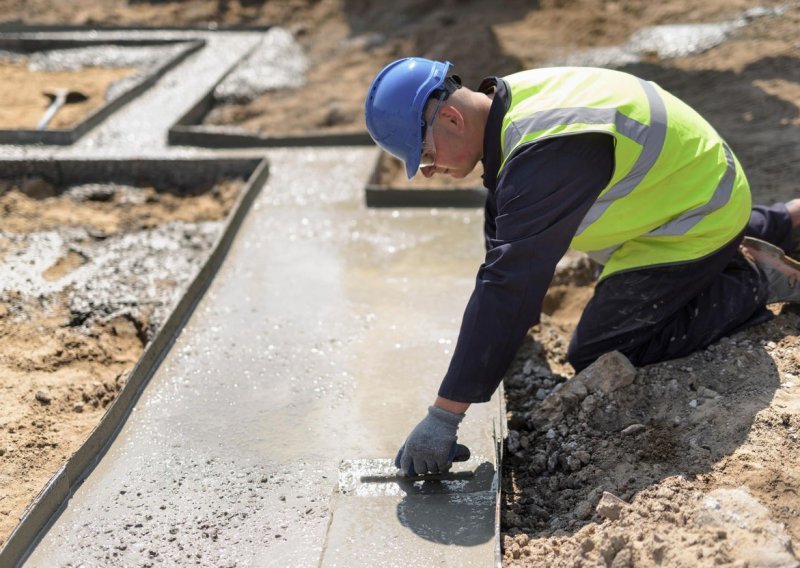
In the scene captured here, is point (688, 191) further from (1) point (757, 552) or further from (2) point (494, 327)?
(1) point (757, 552)

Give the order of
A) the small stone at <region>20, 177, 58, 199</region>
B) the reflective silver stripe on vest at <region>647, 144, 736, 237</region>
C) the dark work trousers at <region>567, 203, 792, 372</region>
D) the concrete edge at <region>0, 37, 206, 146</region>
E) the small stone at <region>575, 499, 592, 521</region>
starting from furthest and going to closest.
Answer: the concrete edge at <region>0, 37, 206, 146</region> → the small stone at <region>20, 177, 58, 199</region> → the dark work trousers at <region>567, 203, 792, 372</region> → the reflective silver stripe on vest at <region>647, 144, 736, 237</region> → the small stone at <region>575, 499, 592, 521</region>

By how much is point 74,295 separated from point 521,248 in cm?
285

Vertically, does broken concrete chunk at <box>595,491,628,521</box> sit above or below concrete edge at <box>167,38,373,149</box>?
above

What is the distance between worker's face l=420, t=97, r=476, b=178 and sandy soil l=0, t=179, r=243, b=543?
1802 mm

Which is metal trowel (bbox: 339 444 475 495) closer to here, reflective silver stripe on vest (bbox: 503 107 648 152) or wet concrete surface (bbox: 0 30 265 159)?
reflective silver stripe on vest (bbox: 503 107 648 152)

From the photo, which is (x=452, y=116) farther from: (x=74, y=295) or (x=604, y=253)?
(x=74, y=295)

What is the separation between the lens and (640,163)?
303cm

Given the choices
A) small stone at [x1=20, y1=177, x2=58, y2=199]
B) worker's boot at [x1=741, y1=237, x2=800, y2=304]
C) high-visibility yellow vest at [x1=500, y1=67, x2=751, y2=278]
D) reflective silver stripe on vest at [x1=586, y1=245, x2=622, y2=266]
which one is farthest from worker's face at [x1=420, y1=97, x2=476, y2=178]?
small stone at [x1=20, y1=177, x2=58, y2=199]

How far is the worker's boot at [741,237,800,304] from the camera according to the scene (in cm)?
349

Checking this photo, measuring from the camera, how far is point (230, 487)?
3.21 meters

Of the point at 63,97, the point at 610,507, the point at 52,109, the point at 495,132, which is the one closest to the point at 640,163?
the point at 495,132

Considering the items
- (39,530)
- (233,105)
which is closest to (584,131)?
(39,530)

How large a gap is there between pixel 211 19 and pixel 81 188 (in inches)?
196

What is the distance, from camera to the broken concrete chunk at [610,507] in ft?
8.84
